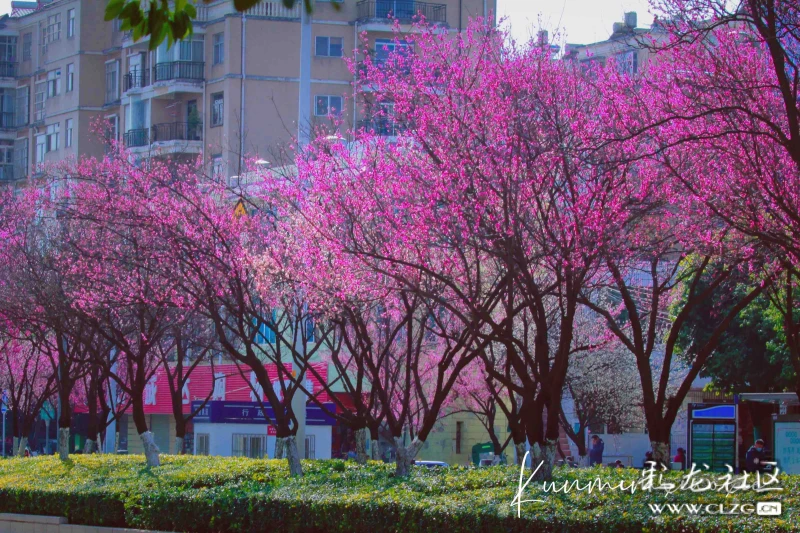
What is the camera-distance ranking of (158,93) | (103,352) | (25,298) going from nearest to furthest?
(25,298) < (103,352) < (158,93)

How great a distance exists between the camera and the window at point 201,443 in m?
A: 37.3

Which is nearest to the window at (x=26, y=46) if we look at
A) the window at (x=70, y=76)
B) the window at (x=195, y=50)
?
the window at (x=70, y=76)

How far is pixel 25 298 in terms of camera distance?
25594 mm

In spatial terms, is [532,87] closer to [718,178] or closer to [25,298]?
[718,178]

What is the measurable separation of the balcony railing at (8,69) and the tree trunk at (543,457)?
57.3m

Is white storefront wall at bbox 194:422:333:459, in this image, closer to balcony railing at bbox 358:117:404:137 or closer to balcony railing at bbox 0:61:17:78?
balcony railing at bbox 358:117:404:137

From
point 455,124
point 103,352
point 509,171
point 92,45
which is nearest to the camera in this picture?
point 509,171

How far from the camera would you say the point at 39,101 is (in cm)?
6581

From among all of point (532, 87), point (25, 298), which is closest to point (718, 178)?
point (532, 87)

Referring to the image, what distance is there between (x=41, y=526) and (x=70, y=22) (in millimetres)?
46735

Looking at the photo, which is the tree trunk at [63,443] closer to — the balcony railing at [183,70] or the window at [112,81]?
the balcony railing at [183,70]

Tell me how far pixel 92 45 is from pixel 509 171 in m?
50.2


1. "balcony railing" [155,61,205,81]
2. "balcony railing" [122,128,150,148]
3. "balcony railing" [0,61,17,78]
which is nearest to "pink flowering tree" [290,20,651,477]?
"balcony railing" [155,61,205,81]

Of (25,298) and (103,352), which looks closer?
(25,298)
